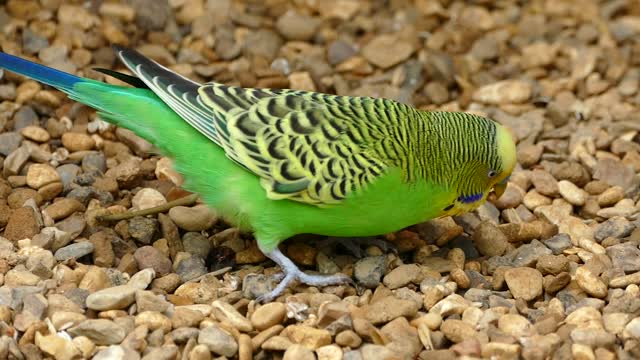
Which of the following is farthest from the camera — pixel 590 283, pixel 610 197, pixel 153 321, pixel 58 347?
pixel 610 197

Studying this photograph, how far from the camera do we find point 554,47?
743 centimetres

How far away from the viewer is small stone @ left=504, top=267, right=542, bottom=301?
4840 millimetres

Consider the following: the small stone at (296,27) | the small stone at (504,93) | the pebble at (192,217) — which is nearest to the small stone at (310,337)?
the pebble at (192,217)

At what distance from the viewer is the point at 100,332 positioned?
4.31m

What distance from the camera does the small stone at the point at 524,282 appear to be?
4840 mm

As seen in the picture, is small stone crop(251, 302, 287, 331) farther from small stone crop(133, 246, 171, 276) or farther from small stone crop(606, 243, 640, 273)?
small stone crop(606, 243, 640, 273)

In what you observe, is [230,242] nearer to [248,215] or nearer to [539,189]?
[248,215]

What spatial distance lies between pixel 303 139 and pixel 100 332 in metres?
1.41

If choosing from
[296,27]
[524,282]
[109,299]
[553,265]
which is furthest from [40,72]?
[553,265]

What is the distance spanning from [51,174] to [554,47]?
4.00 metres

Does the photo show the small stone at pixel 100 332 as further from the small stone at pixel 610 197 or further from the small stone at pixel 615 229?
the small stone at pixel 610 197

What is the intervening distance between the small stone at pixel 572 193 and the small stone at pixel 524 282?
0.98 m

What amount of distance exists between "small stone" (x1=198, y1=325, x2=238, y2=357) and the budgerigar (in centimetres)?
50

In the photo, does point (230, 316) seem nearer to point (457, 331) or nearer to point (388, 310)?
point (388, 310)
